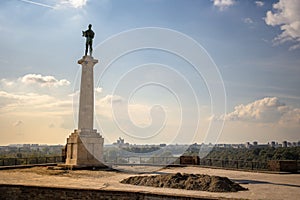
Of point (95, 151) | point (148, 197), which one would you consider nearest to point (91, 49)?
point (95, 151)

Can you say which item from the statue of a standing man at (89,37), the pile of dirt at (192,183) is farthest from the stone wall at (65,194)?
the statue of a standing man at (89,37)

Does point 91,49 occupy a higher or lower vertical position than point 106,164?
higher

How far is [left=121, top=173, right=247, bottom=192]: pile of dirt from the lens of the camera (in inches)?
534

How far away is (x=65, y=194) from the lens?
502 inches

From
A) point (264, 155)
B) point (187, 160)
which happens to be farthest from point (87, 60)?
point (264, 155)

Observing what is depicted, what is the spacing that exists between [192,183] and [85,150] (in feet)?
42.1

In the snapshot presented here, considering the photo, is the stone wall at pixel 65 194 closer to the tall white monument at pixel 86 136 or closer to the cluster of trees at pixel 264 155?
the tall white monument at pixel 86 136

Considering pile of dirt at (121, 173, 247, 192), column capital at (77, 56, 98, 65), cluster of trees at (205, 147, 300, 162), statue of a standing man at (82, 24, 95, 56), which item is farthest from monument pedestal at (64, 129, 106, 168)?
cluster of trees at (205, 147, 300, 162)

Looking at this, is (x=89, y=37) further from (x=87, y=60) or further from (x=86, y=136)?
(x=86, y=136)

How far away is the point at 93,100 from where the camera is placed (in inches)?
1053

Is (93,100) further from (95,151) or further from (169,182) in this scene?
(169,182)

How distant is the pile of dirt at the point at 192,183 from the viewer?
1356 centimetres

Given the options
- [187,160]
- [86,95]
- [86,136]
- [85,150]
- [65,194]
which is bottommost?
[65,194]

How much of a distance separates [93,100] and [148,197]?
54.0ft
